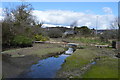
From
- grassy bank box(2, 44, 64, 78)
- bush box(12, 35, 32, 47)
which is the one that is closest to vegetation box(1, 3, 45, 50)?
bush box(12, 35, 32, 47)

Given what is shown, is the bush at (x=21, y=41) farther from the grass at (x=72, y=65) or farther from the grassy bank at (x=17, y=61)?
the grass at (x=72, y=65)

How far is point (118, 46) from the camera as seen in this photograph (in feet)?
87.9

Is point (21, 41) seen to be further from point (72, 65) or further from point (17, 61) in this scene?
point (72, 65)

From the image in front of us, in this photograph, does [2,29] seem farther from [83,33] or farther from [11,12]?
[83,33]

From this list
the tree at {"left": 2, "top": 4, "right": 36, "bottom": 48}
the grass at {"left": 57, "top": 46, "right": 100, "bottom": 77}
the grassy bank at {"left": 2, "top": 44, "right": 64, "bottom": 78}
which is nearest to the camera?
the grass at {"left": 57, "top": 46, "right": 100, "bottom": 77}

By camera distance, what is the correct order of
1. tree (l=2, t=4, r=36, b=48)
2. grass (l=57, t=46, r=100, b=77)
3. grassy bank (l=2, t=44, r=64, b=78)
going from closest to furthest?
grass (l=57, t=46, r=100, b=77) < grassy bank (l=2, t=44, r=64, b=78) < tree (l=2, t=4, r=36, b=48)

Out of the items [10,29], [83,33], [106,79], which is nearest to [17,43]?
[10,29]

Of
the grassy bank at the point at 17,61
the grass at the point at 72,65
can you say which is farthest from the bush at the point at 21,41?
the grass at the point at 72,65

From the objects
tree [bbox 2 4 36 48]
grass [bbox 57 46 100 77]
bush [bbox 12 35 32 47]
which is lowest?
grass [bbox 57 46 100 77]

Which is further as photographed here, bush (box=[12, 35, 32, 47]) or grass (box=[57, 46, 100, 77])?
bush (box=[12, 35, 32, 47])

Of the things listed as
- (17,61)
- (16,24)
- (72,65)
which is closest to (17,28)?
(16,24)

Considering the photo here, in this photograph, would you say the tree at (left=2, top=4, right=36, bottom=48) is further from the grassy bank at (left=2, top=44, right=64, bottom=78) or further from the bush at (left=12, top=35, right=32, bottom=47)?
the grassy bank at (left=2, top=44, right=64, bottom=78)

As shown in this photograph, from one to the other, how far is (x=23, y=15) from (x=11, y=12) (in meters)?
2.79

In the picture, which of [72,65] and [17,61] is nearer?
[72,65]
